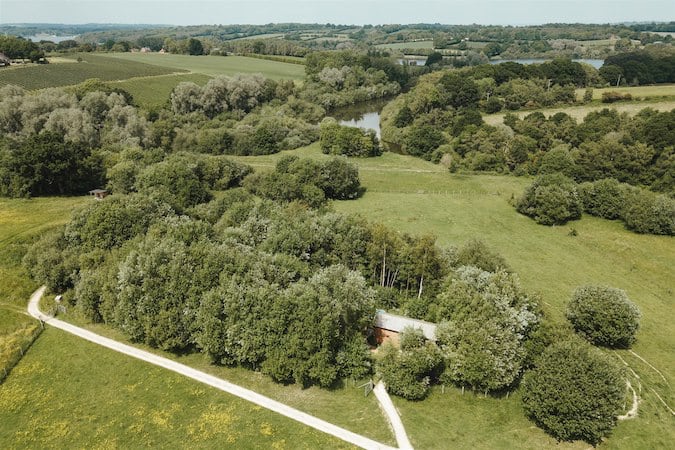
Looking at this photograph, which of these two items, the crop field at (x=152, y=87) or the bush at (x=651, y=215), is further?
the crop field at (x=152, y=87)

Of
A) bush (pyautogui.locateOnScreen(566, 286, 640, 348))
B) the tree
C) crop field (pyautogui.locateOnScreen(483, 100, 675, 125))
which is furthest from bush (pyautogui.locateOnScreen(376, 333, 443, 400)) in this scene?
the tree

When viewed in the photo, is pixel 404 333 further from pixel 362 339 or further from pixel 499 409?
pixel 499 409

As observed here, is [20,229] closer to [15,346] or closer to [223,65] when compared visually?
[15,346]

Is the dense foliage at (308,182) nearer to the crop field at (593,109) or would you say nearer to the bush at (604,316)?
the bush at (604,316)

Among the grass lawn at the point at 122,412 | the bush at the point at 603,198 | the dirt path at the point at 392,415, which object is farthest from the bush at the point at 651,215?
the grass lawn at the point at 122,412

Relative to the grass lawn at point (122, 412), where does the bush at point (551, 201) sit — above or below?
above

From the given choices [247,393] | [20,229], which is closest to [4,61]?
[20,229]
